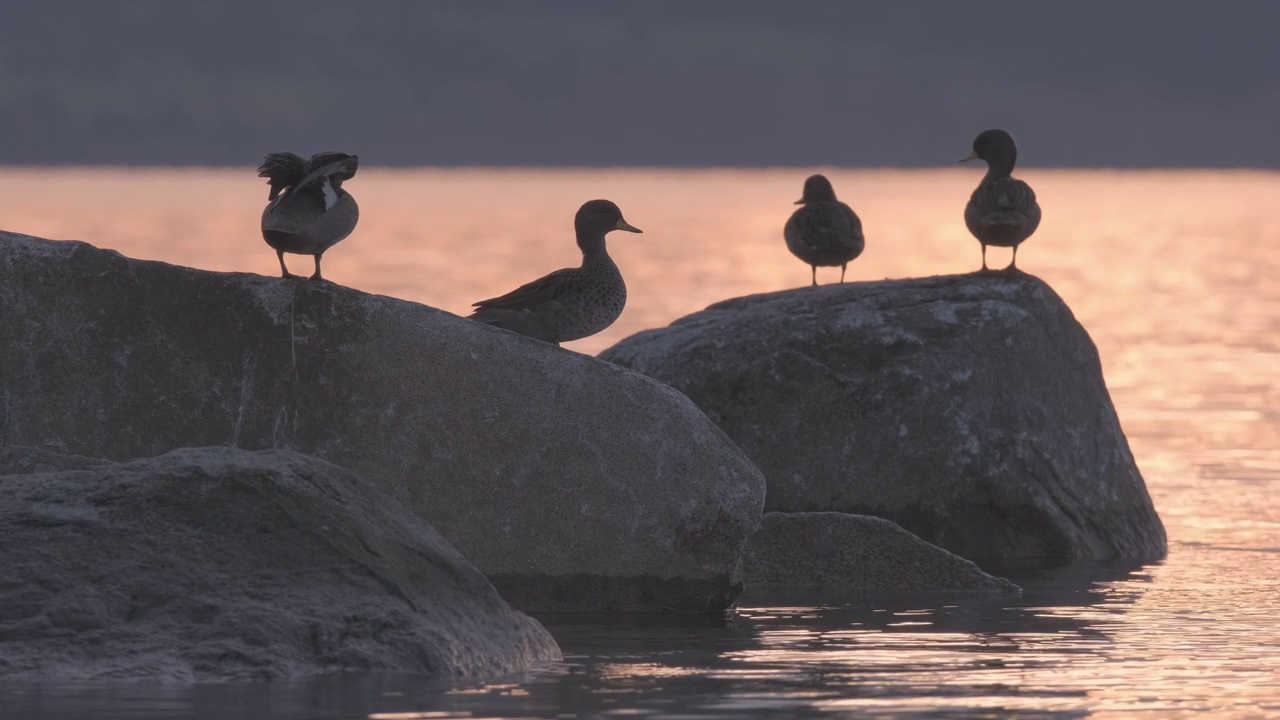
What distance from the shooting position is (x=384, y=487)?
10922mm

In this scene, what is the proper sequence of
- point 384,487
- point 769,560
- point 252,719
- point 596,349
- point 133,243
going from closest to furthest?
point 252,719
point 384,487
point 769,560
point 596,349
point 133,243

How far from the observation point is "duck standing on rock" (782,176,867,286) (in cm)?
1927

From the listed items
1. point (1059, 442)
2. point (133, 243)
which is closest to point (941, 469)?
point (1059, 442)

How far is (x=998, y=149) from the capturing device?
59.4ft

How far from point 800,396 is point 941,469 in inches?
42.2

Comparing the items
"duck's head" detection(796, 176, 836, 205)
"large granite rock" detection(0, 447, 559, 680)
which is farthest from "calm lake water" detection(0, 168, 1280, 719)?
"duck's head" detection(796, 176, 836, 205)

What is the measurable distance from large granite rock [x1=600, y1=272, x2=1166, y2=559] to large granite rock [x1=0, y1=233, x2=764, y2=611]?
333 cm

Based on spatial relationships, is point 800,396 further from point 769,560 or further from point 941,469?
point 769,560

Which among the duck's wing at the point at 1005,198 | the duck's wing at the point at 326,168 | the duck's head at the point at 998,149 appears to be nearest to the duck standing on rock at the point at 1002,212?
the duck's wing at the point at 1005,198

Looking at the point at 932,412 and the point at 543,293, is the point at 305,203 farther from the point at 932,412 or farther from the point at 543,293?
the point at 932,412

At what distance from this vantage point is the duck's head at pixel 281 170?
1098 cm

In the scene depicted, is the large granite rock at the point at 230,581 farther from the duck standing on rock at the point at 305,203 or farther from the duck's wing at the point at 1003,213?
the duck's wing at the point at 1003,213

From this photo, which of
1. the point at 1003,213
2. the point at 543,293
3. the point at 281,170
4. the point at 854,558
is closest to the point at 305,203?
the point at 281,170

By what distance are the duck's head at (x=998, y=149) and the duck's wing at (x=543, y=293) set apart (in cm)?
610
